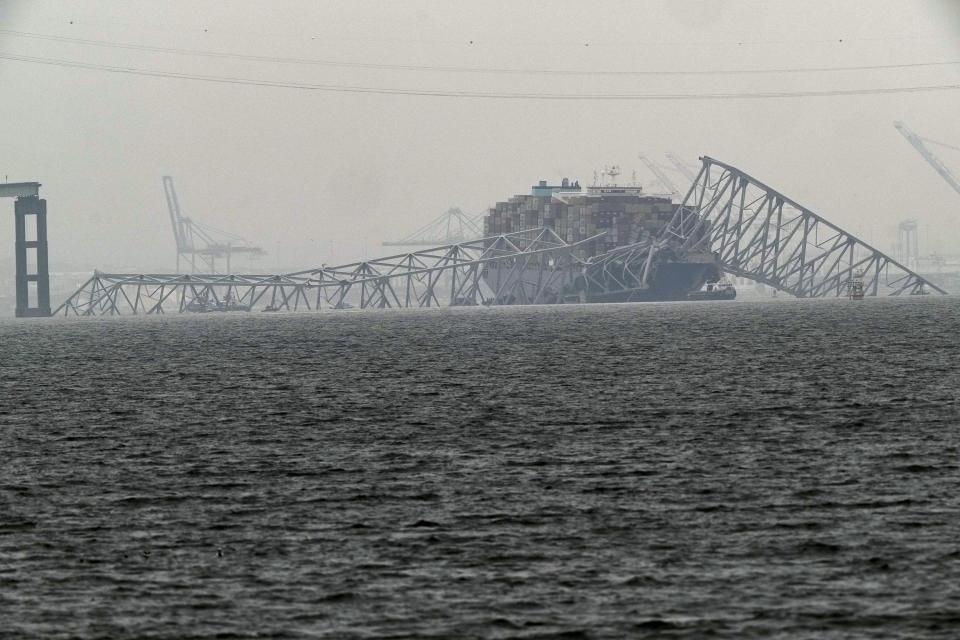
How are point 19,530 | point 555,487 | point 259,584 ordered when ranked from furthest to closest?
point 555,487 → point 19,530 → point 259,584

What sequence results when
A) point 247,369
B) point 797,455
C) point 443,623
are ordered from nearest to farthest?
point 443,623, point 797,455, point 247,369

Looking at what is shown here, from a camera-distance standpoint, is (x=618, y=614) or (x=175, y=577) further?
(x=175, y=577)

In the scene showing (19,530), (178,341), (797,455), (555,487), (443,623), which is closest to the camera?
(443,623)

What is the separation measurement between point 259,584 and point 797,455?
835 inches

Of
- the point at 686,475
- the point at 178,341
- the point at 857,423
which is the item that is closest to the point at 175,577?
the point at 686,475

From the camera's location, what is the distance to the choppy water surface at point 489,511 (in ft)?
83.0

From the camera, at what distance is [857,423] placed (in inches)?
2114

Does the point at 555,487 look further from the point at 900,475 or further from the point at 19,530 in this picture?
the point at 19,530

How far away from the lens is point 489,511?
115ft

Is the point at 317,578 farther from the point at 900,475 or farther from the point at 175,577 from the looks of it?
the point at 900,475

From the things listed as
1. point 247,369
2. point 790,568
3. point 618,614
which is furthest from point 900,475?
point 247,369

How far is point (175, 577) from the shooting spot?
28.3 metres

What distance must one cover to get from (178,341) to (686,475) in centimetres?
13140

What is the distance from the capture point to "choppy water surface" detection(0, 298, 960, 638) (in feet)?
83.0
